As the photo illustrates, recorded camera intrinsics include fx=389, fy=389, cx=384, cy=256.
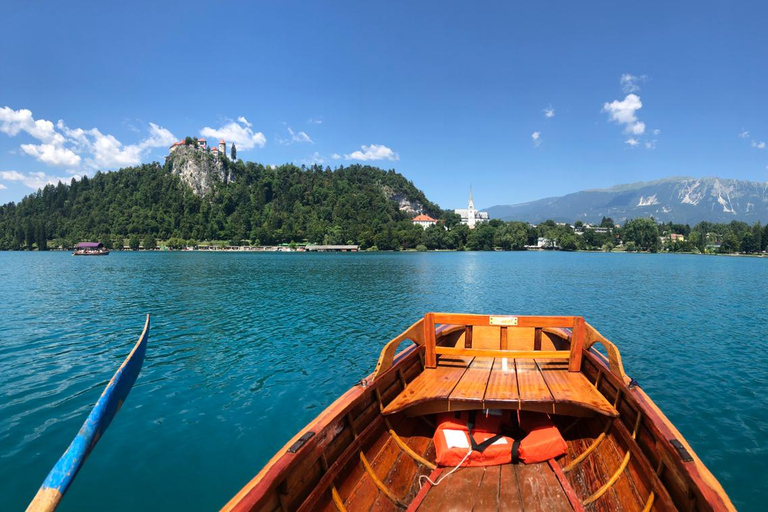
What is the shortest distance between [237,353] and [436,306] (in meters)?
19.3

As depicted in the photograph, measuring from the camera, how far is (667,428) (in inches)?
201

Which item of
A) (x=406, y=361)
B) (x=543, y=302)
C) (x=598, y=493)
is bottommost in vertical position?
(x=543, y=302)

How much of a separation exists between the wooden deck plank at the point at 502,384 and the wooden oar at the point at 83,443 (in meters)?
5.52

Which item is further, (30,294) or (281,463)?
(30,294)

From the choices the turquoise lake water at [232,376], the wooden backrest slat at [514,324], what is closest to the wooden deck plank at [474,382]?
the wooden backrest slat at [514,324]

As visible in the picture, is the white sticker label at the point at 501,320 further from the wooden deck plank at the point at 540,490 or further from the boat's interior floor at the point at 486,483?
the wooden deck plank at the point at 540,490

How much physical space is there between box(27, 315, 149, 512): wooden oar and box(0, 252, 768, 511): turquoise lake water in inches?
168

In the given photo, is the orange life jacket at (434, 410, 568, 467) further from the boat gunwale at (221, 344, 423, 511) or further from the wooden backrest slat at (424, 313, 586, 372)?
the boat gunwale at (221, 344, 423, 511)

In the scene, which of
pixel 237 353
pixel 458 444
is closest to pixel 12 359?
pixel 237 353

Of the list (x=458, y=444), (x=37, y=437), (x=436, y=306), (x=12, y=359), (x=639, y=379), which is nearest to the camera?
(x=458, y=444)

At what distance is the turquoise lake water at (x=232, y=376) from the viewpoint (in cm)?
890

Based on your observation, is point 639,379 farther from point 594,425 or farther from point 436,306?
point 436,306

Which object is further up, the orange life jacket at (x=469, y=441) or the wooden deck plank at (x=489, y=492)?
the orange life jacket at (x=469, y=441)

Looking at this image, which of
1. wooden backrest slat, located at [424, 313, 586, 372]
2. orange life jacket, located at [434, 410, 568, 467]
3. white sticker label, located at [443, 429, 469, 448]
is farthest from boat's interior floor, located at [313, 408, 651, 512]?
wooden backrest slat, located at [424, 313, 586, 372]
